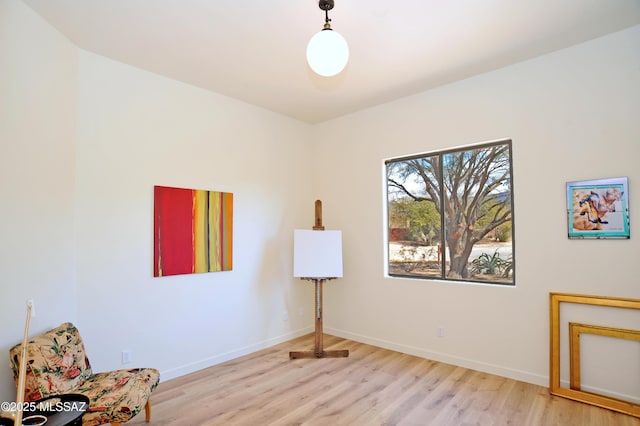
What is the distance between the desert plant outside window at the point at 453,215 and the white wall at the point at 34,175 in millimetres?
3346

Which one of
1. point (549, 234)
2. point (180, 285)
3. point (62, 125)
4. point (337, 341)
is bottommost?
point (337, 341)

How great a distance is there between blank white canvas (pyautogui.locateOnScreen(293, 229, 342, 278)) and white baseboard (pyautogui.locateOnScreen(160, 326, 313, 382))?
1012mm

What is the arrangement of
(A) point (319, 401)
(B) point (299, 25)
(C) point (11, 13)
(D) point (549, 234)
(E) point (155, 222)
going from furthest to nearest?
(E) point (155, 222)
(D) point (549, 234)
(A) point (319, 401)
(B) point (299, 25)
(C) point (11, 13)

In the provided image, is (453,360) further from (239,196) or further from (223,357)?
(239,196)

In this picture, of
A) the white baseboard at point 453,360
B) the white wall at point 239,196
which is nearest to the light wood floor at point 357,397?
the white baseboard at point 453,360

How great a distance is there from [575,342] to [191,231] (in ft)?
12.2

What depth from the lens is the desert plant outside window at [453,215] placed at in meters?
3.45

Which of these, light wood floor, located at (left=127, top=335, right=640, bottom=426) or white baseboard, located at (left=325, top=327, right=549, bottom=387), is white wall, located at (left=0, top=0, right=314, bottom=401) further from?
white baseboard, located at (left=325, top=327, right=549, bottom=387)

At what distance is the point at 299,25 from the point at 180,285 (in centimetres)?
268

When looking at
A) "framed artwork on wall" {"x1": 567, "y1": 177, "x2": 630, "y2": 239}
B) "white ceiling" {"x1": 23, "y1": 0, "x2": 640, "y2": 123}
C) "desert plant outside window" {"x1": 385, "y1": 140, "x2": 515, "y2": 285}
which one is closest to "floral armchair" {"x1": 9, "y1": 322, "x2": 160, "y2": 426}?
"white ceiling" {"x1": 23, "y1": 0, "x2": 640, "y2": 123}

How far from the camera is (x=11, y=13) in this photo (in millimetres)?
2240

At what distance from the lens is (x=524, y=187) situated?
3213 mm

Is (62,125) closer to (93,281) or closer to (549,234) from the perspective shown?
(93,281)

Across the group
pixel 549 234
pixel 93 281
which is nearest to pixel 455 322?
pixel 549 234
